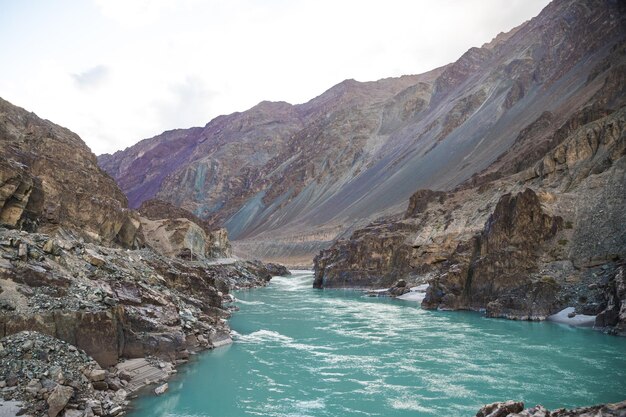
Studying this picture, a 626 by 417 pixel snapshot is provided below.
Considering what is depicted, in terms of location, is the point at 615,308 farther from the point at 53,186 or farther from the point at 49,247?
the point at 53,186

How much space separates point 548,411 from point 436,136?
122995mm

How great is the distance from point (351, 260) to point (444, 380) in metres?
45.7

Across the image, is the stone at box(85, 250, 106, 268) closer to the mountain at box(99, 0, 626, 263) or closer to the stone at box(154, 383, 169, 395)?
the stone at box(154, 383, 169, 395)

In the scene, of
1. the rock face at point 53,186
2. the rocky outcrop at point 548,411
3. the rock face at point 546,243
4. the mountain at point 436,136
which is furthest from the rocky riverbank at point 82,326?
the mountain at point 436,136

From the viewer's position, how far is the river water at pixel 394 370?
14.9 m

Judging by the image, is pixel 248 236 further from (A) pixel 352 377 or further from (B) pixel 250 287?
(A) pixel 352 377

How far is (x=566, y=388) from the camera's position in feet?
→ 52.2

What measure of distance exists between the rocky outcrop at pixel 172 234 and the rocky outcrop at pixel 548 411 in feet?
140

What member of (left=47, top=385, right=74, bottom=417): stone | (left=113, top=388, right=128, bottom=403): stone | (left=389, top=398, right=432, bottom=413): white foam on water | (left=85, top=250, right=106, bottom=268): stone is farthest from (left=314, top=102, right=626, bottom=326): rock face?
(left=85, top=250, right=106, bottom=268): stone

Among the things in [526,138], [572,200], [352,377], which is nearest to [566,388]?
[352,377]

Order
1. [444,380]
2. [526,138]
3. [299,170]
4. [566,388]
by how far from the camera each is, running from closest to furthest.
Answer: [566,388] → [444,380] → [526,138] → [299,170]

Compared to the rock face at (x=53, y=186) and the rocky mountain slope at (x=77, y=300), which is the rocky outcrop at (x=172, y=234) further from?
the rocky mountain slope at (x=77, y=300)

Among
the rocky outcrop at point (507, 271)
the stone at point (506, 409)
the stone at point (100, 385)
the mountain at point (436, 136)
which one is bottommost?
the stone at point (100, 385)

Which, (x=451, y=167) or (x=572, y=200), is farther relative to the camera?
(x=451, y=167)
